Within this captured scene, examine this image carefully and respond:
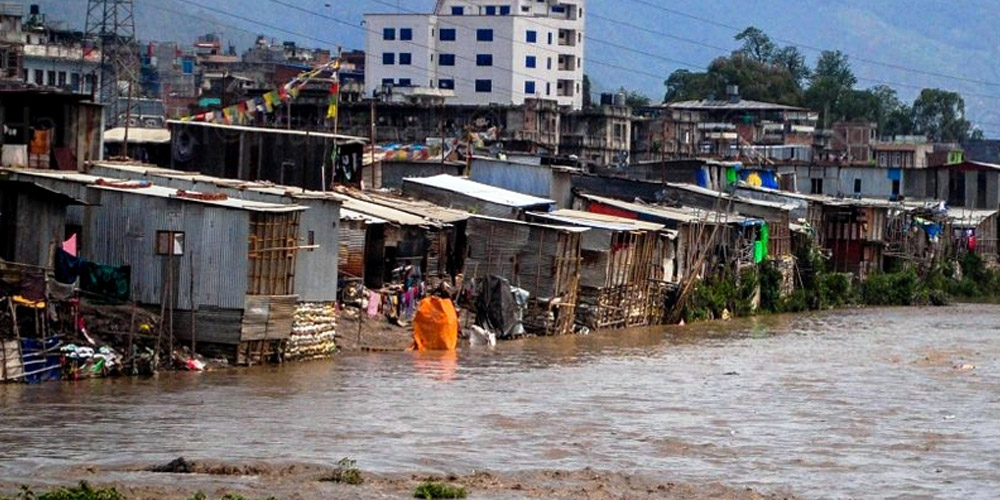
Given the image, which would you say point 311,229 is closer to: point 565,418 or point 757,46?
point 565,418

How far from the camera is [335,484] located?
18.7m

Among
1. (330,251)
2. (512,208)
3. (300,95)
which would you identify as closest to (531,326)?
(512,208)

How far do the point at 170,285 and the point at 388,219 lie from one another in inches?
296

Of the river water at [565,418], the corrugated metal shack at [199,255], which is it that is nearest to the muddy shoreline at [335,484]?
the river water at [565,418]

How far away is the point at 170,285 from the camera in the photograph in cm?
2638

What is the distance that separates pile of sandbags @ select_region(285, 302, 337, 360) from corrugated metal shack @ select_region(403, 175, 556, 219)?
27.8 ft

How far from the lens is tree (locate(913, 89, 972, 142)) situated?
112125 millimetres

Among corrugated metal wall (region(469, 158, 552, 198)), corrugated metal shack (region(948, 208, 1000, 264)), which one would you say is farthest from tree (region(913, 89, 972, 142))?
corrugated metal wall (region(469, 158, 552, 198))

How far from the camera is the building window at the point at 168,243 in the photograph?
2642 cm

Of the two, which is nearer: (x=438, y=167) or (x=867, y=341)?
(x=867, y=341)

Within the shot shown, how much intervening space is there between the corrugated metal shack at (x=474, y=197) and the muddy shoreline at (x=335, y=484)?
17723 mm

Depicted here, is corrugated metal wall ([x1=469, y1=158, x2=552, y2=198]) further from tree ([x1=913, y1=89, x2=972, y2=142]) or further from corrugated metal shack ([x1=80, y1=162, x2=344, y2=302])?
tree ([x1=913, y1=89, x2=972, y2=142])

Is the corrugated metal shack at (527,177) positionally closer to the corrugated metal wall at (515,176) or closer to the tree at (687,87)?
the corrugated metal wall at (515,176)

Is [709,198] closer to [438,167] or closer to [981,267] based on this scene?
[438,167]
